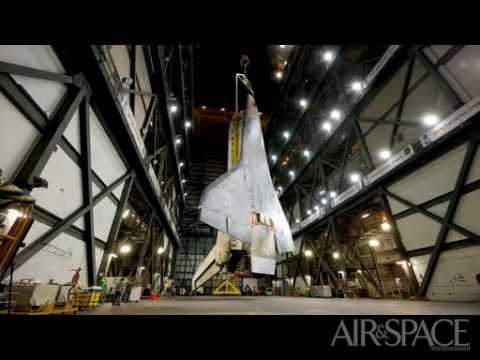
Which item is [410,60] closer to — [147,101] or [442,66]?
[442,66]

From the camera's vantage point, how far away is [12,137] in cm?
349

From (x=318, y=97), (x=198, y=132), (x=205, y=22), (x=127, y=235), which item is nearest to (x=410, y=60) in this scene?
(x=318, y=97)

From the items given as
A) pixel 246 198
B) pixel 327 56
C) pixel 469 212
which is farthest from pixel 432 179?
pixel 327 56

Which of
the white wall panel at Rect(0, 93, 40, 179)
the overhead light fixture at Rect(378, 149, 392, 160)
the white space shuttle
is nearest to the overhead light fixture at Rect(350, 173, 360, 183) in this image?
the overhead light fixture at Rect(378, 149, 392, 160)

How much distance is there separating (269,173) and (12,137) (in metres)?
7.42

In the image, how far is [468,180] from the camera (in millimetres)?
6199

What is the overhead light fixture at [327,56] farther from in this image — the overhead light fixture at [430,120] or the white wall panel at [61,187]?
the white wall panel at [61,187]

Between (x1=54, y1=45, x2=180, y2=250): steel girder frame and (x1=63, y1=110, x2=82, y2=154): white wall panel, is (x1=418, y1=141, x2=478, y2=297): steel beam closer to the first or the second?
(x1=54, y1=45, x2=180, y2=250): steel girder frame

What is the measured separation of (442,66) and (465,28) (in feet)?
29.0

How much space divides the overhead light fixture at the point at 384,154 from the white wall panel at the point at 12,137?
38.3 feet

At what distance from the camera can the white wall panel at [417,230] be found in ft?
23.7

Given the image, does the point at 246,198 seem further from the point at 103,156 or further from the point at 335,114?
the point at 335,114
